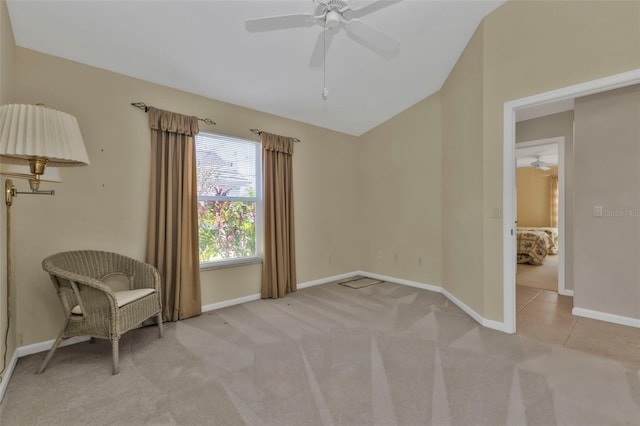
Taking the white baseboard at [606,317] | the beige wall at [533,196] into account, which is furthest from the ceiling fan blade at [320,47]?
the beige wall at [533,196]

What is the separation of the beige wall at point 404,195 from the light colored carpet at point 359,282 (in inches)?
9.8

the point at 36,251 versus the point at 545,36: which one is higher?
the point at 545,36

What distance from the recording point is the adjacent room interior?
1.87m

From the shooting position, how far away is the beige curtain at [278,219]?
3895 mm

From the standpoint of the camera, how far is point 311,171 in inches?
179

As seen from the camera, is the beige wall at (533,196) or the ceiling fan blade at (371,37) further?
the beige wall at (533,196)

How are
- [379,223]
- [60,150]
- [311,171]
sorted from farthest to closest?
1. [379,223]
2. [311,171]
3. [60,150]

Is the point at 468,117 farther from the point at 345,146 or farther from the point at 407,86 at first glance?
the point at 345,146

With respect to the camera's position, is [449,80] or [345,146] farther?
[345,146]

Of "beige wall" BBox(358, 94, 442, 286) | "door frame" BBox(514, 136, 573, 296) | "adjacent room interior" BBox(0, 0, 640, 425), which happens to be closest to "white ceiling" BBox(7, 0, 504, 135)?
"adjacent room interior" BBox(0, 0, 640, 425)

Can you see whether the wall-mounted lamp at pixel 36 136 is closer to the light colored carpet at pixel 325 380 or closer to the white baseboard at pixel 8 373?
the white baseboard at pixel 8 373

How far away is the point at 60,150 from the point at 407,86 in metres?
3.75

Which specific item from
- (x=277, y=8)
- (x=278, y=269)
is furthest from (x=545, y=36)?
(x=278, y=269)

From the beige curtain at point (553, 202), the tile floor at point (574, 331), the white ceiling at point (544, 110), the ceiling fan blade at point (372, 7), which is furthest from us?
the beige curtain at point (553, 202)
